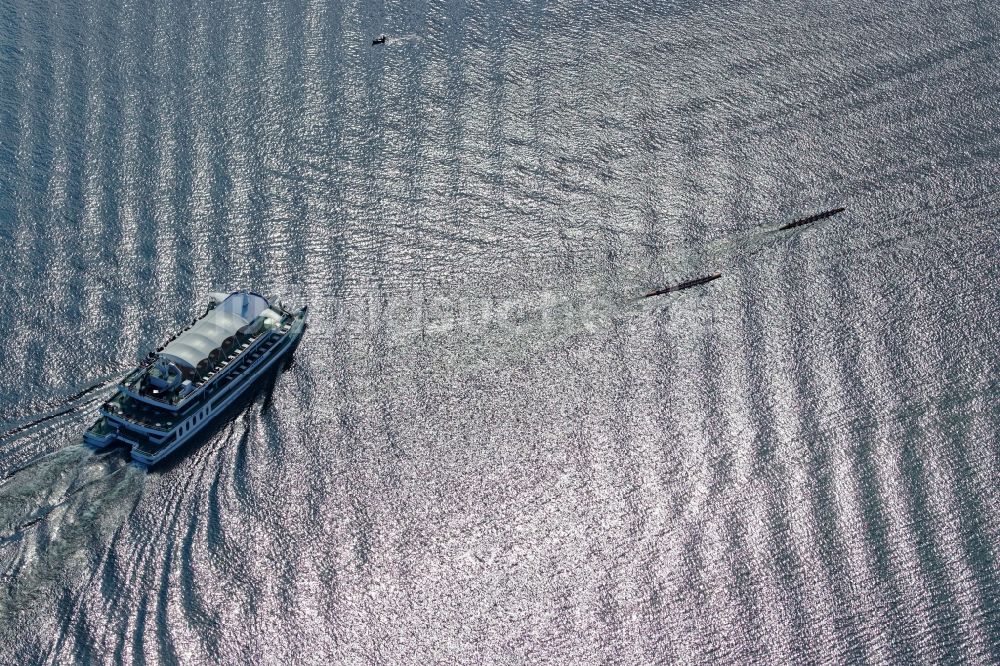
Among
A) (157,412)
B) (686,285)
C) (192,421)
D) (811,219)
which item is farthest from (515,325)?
(811,219)

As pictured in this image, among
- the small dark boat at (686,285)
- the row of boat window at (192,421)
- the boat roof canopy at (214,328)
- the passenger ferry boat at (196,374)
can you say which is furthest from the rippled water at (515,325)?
the boat roof canopy at (214,328)

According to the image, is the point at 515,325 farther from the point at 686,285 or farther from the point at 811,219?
the point at 811,219

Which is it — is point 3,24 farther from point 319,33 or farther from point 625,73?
point 625,73

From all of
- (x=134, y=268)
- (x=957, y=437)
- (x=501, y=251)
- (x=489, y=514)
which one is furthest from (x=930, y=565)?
(x=134, y=268)

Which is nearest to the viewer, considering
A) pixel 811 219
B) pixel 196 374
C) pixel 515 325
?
pixel 196 374

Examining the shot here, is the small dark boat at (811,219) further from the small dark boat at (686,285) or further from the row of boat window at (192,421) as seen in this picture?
the row of boat window at (192,421)

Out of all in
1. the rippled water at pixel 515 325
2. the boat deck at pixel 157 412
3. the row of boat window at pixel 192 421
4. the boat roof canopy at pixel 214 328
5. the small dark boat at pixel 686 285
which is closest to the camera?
the rippled water at pixel 515 325

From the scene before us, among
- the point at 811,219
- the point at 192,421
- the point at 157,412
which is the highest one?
the point at 811,219
